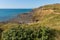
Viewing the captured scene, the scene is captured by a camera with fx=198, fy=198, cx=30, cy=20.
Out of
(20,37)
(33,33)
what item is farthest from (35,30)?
(20,37)

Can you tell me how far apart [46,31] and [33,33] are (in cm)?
141

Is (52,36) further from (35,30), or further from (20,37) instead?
(20,37)

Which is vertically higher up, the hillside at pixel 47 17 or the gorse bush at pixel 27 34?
the gorse bush at pixel 27 34

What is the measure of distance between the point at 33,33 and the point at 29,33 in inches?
15.8

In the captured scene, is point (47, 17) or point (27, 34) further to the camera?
point (47, 17)

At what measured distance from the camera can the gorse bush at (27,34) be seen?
64.1 feet

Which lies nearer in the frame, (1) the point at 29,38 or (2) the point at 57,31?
(1) the point at 29,38

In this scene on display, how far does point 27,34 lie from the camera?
65.0ft

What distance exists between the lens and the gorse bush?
770 inches

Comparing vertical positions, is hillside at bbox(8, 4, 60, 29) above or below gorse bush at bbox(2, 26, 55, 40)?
below

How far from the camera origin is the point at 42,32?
20078 millimetres

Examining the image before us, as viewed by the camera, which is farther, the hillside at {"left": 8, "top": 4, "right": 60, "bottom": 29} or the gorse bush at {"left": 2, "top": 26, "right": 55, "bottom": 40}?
the hillside at {"left": 8, "top": 4, "right": 60, "bottom": 29}

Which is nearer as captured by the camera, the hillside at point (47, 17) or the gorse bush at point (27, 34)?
the gorse bush at point (27, 34)

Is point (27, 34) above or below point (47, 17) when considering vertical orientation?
above
